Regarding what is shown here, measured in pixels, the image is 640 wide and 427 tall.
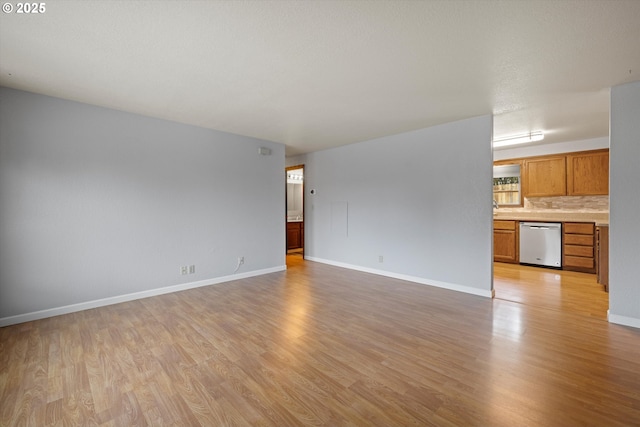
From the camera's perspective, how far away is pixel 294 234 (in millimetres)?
7625

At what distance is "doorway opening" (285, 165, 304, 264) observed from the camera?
295 inches

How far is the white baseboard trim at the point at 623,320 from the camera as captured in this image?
273 cm

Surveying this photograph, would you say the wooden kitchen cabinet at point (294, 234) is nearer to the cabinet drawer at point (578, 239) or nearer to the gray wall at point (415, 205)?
the gray wall at point (415, 205)

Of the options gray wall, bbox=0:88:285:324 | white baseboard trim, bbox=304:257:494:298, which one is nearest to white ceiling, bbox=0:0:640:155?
gray wall, bbox=0:88:285:324

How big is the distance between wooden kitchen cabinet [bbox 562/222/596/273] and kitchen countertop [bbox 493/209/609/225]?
155 mm

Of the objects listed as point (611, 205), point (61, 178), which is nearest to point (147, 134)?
point (61, 178)

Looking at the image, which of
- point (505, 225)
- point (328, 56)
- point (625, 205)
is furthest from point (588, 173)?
point (328, 56)

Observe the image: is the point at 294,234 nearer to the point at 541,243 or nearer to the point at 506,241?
the point at 506,241

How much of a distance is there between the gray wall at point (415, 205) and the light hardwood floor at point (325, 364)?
0.80 meters

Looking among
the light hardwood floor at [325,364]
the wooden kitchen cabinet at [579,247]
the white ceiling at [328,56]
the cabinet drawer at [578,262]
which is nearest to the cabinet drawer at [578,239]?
the wooden kitchen cabinet at [579,247]

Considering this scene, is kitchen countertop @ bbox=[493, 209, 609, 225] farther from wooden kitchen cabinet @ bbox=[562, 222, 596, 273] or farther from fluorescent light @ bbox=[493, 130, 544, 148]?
fluorescent light @ bbox=[493, 130, 544, 148]

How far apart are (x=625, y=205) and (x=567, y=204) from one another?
3552 millimetres

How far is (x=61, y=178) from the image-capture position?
10.2 feet

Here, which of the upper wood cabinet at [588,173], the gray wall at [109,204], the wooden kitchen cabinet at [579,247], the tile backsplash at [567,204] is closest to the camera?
the gray wall at [109,204]
